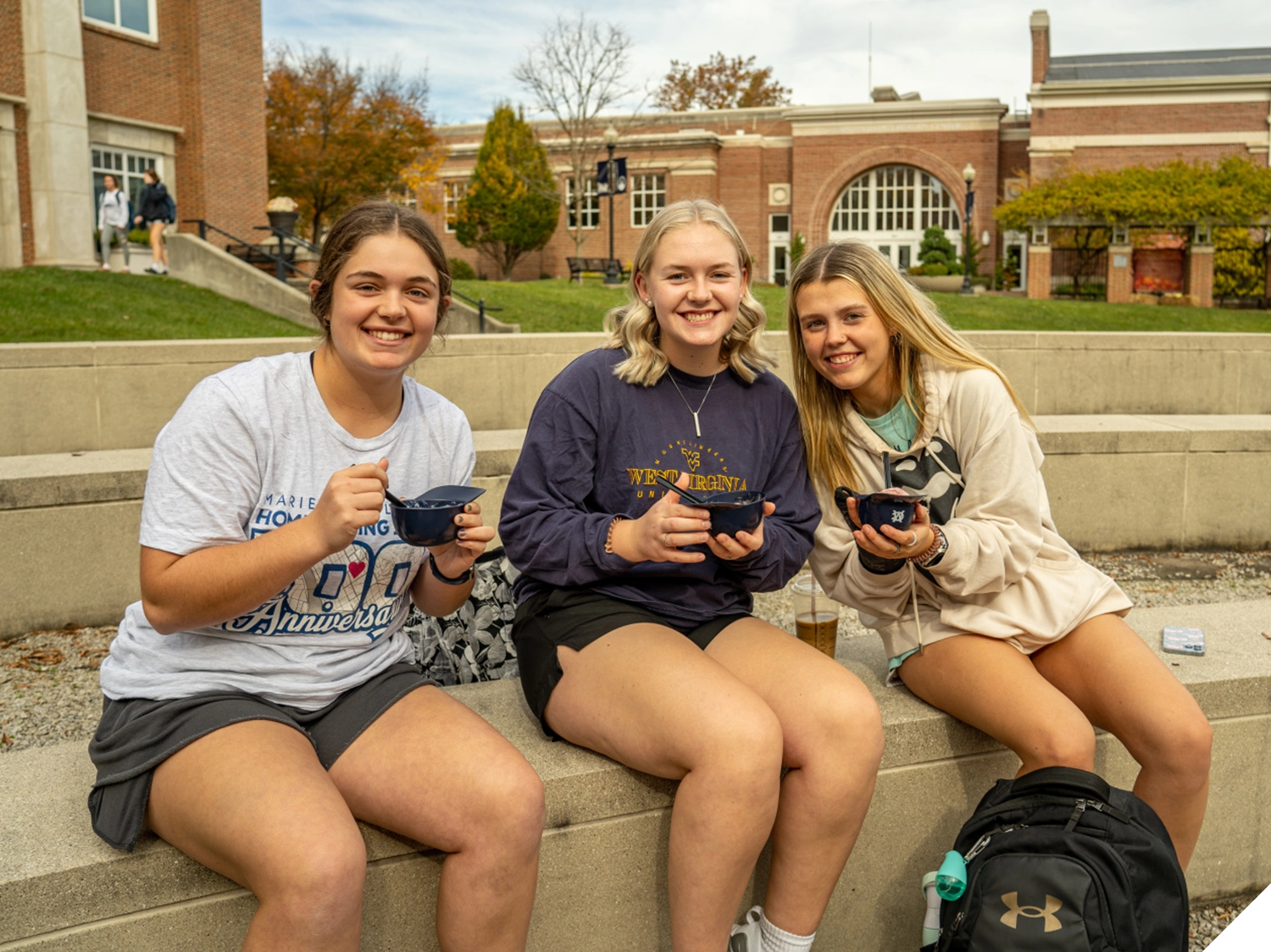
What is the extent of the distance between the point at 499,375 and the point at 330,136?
20.7m

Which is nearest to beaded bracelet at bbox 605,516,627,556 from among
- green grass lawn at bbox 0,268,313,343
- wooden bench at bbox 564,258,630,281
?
green grass lawn at bbox 0,268,313,343

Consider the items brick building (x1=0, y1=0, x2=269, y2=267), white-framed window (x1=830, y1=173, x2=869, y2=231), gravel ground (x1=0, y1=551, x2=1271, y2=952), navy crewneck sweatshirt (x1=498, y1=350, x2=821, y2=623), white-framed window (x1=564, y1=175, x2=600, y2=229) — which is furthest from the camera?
white-framed window (x1=564, y1=175, x2=600, y2=229)

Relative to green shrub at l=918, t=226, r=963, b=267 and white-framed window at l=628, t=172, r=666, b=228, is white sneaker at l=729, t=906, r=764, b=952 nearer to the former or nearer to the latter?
green shrub at l=918, t=226, r=963, b=267

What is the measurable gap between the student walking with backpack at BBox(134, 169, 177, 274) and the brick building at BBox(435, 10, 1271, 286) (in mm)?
21876

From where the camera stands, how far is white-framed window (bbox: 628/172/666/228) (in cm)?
3938

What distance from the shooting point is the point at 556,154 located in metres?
40.0

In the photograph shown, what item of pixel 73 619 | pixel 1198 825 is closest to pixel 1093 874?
pixel 1198 825

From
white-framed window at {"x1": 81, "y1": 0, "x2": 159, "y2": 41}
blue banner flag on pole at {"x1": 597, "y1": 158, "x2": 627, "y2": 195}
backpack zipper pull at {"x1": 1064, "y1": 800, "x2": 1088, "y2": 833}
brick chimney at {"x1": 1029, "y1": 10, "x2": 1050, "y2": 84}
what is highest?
brick chimney at {"x1": 1029, "y1": 10, "x2": 1050, "y2": 84}

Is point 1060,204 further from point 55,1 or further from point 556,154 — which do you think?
point 55,1

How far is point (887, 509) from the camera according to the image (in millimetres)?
2320

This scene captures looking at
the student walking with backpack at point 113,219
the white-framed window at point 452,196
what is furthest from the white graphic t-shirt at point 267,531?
the white-framed window at point 452,196

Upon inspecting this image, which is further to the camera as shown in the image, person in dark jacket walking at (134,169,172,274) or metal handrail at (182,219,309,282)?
person in dark jacket walking at (134,169,172,274)

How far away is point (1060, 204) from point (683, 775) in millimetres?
29761

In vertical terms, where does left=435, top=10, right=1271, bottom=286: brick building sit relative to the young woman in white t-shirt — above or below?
above
